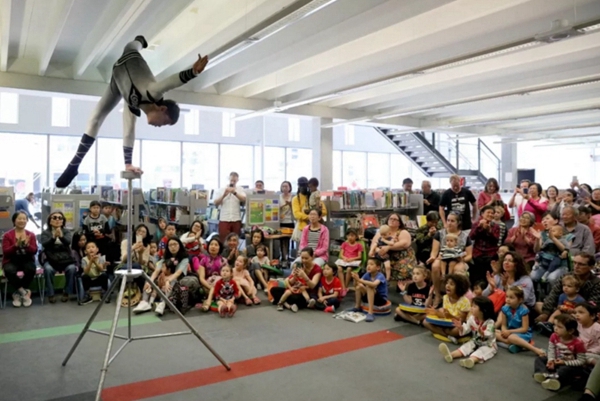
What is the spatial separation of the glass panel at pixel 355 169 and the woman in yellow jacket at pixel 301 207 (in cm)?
1000

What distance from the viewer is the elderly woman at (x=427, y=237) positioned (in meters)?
6.09

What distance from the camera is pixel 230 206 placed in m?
7.18

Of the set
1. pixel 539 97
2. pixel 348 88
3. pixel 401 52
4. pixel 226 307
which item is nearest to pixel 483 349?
pixel 226 307

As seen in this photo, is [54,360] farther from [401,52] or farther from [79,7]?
[401,52]

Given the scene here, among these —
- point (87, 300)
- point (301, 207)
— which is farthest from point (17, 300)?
point (301, 207)

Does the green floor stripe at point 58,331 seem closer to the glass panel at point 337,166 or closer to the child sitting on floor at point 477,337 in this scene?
the child sitting on floor at point 477,337

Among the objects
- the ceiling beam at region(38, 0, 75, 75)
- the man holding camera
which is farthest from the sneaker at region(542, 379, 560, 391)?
the ceiling beam at region(38, 0, 75, 75)

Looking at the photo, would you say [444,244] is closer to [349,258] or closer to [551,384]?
[349,258]

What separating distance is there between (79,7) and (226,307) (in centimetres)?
392

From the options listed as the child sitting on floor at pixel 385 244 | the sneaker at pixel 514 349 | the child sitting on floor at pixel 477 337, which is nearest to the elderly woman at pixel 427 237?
the child sitting on floor at pixel 385 244

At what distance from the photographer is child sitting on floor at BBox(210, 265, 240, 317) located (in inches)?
200

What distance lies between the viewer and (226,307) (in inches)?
200

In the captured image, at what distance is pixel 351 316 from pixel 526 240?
2.30 metres

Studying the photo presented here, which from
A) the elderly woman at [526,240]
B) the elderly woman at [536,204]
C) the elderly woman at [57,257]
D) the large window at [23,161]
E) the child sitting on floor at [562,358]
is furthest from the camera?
the large window at [23,161]
